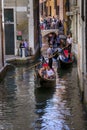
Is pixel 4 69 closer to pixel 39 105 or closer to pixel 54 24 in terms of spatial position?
pixel 39 105

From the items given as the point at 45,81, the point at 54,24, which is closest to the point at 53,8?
the point at 54,24

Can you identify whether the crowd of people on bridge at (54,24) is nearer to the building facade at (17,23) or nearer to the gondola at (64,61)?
the building facade at (17,23)

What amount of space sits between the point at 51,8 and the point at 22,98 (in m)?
48.2

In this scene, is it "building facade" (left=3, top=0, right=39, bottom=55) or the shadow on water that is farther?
"building facade" (left=3, top=0, right=39, bottom=55)

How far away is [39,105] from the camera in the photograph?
68.6 feet

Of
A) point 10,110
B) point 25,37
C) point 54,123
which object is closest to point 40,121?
point 54,123

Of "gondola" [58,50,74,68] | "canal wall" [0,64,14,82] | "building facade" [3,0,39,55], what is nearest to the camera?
"canal wall" [0,64,14,82]

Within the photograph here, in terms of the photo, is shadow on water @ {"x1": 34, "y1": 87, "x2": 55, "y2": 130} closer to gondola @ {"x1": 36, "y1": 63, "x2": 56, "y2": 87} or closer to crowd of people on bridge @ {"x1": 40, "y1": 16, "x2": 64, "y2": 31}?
gondola @ {"x1": 36, "y1": 63, "x2": 56, "y2": 87}

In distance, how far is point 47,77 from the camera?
24.6m

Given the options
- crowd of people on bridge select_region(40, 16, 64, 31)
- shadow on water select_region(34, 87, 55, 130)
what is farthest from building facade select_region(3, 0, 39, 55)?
crowd of people on bridge select_region(40, 16, 64, 31)

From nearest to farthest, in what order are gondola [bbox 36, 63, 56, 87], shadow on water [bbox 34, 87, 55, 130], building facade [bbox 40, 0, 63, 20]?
1. shadow on water [bbox 34, 87, 55, 130]
2. gondola [bbox 36, 63, 56, 87]
3. building facade [bbox 40, 0, 63, 20]

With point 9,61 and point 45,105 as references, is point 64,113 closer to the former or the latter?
point 45,105

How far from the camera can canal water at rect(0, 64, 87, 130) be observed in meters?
17.5

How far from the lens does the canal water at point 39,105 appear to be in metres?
17.5
